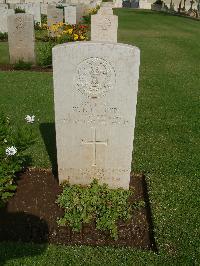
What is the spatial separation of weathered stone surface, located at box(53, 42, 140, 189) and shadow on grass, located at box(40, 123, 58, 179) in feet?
2.16

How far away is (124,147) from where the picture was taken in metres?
4.29

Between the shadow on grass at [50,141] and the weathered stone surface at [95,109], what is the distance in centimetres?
66

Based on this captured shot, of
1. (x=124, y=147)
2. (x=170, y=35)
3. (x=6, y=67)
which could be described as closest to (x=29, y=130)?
(x=124, y=147)

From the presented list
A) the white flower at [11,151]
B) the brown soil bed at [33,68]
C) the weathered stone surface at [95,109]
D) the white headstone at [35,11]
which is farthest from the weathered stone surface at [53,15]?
the white flower at [11,151]

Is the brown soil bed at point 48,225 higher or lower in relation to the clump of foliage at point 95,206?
lower

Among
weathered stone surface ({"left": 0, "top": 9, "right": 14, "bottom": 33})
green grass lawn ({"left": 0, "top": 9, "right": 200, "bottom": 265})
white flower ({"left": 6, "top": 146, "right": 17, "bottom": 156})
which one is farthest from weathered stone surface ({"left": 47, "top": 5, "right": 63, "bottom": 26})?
white flower ({"left": 6, "top": 146, "right": 17, "bottom": 156})

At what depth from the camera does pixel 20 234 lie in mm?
3850

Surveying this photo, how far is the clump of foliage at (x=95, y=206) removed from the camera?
399 centimetres

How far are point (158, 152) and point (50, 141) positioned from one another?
185 cm

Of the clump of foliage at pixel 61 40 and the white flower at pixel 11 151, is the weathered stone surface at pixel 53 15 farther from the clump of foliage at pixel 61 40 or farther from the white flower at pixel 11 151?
the white flower at pixel 11 151

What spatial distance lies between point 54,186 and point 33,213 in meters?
0.60

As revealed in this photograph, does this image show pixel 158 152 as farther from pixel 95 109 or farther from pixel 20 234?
pixel 20 234

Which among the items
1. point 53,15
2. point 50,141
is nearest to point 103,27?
point 50,141

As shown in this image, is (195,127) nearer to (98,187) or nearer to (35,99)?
(98,187)
